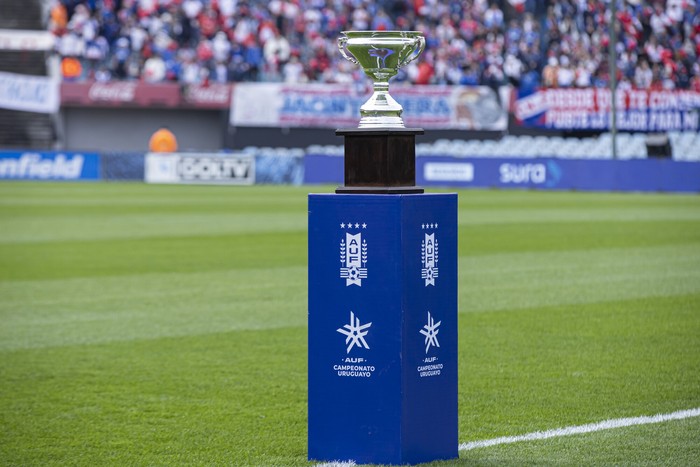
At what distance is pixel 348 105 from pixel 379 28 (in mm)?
2592

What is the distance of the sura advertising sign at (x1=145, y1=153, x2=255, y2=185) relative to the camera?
3916 centimetres

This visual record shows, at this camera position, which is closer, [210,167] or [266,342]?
[266,342]

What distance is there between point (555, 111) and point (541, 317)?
29678mm

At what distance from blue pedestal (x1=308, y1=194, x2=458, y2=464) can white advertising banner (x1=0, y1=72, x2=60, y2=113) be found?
3868 cm

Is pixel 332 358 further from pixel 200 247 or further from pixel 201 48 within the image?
pixel 201 48

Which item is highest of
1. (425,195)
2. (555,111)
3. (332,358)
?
(555,111)

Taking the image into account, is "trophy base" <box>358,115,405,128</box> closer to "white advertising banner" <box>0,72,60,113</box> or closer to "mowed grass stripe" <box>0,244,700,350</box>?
"mowed grass stripe" <box>0,244,700,350</box>

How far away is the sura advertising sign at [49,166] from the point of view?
4022 centimetres

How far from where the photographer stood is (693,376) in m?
8.34

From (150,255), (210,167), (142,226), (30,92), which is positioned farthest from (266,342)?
(30,92)

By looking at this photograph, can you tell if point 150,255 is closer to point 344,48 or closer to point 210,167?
point 344,48

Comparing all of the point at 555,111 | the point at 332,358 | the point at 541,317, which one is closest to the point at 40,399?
the point at 332,358

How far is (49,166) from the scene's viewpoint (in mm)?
40531

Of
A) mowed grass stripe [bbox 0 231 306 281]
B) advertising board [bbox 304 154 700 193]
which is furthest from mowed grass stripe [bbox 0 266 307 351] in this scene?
advertising board [bbox 304 154 700 193]
